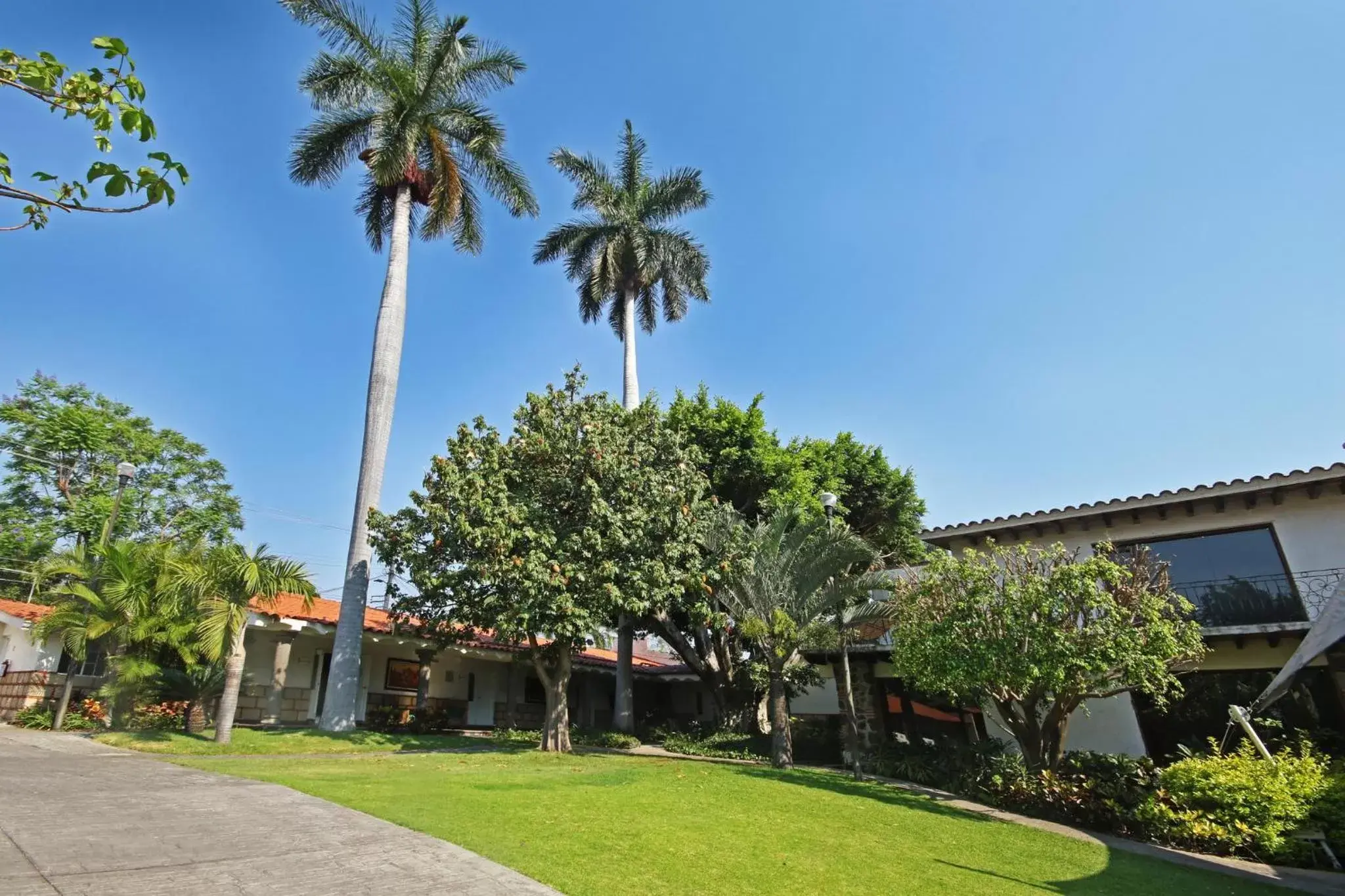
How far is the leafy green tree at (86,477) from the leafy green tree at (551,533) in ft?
65.0

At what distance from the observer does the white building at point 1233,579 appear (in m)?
14.2

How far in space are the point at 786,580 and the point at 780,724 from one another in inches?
130

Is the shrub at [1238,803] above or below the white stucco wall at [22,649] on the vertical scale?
below

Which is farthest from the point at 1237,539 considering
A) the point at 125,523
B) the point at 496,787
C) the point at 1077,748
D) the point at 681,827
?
the point at 125,523

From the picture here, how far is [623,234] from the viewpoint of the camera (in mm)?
28234

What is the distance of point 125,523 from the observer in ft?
107

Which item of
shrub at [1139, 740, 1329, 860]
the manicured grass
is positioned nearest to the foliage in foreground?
shrub at [1139, 740, 1329, 860]

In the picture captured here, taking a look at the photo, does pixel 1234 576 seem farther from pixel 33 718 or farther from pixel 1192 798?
pixel 33 718

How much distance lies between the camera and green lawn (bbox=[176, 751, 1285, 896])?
632cm

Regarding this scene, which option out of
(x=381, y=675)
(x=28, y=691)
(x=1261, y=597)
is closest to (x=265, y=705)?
(x=381, y=675)

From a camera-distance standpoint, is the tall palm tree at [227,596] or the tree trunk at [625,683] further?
the tree trunk at [625,683]

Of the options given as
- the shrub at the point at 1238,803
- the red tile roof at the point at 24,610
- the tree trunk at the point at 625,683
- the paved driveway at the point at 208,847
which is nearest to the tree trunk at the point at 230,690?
the paved driveway at the point at 208,847

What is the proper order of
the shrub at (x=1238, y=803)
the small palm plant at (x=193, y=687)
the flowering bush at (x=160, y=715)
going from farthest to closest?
the small palm plant at (x=193, y=687) → the flowering bush at (x=160, y=715) → the shrub at (x=1238, y=803)

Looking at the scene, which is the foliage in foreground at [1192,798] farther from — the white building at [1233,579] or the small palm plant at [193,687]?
the small palm plant at [193,687]
